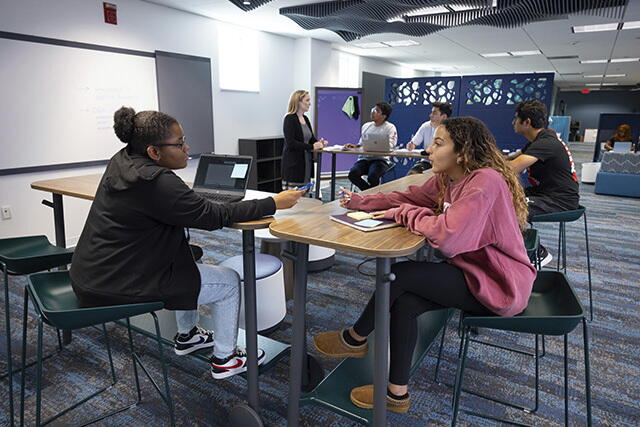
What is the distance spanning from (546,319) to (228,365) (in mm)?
1140

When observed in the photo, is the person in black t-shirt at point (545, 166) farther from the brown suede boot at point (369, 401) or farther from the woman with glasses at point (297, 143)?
the woman with glasses at point (297, 143)

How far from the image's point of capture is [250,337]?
5.15 ft

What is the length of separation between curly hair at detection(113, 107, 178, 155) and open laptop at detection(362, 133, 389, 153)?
3.36m

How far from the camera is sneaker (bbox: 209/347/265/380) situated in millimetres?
1658

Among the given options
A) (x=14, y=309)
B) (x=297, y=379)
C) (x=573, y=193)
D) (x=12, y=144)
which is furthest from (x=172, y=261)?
(x=12, y=144)

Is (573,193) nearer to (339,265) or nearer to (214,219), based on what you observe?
(339,265)

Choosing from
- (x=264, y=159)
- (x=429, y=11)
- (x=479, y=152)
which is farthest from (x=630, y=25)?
(x=479, y=152)

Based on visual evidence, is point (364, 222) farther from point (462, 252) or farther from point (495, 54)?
point (495, 54)

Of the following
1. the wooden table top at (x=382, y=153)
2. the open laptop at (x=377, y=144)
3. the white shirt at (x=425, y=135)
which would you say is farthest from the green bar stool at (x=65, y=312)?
the white shirt at (x=425, y=135)

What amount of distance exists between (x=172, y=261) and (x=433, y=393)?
1.28 metres

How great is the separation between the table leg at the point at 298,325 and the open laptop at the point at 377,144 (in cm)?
333

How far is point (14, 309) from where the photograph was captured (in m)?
2.66

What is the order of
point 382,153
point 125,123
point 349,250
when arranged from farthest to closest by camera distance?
point 382,153 → point 125,123 → point 349,250

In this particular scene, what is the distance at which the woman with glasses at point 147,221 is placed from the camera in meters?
1.36
